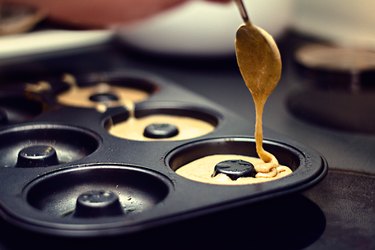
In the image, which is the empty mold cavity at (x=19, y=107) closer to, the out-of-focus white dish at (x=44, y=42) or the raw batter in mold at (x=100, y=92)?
the raw batter in mold at (x=100, y=92)

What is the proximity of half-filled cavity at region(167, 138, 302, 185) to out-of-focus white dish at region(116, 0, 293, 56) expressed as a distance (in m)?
0.47

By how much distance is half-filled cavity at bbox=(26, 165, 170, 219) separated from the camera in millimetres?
776

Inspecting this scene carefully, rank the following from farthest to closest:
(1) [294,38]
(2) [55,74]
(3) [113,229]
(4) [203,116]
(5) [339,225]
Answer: (1) [294,38]
(2) [55,74]
(4) [203,116]
(5) [339,225]
(3) [113,229]

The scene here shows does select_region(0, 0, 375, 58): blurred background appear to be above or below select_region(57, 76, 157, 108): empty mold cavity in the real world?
above

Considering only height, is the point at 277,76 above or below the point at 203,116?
above

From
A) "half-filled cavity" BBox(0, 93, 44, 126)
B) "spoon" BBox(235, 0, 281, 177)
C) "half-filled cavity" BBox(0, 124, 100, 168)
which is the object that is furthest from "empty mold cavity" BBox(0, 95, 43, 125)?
"spoon" BBox(235, 0, 281, 177)

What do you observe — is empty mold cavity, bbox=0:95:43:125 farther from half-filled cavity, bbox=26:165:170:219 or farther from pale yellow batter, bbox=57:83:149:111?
half-filled cavity, bbox=26:165:170:219

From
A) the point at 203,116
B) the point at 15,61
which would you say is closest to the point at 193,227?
the point at 203,116

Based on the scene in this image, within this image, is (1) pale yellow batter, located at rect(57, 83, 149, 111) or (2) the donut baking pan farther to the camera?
(1) pale yellow batter, located at rect(57, 83, 149, 111)

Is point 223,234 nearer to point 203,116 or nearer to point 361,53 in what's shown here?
point 203,116

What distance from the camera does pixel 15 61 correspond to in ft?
4.60

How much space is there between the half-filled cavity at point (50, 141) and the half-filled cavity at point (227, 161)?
13cm

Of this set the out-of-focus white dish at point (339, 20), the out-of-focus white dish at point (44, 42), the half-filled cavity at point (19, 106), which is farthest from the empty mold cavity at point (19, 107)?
the out-of-focus white dish at point (339, 20)

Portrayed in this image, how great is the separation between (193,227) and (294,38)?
937mm
